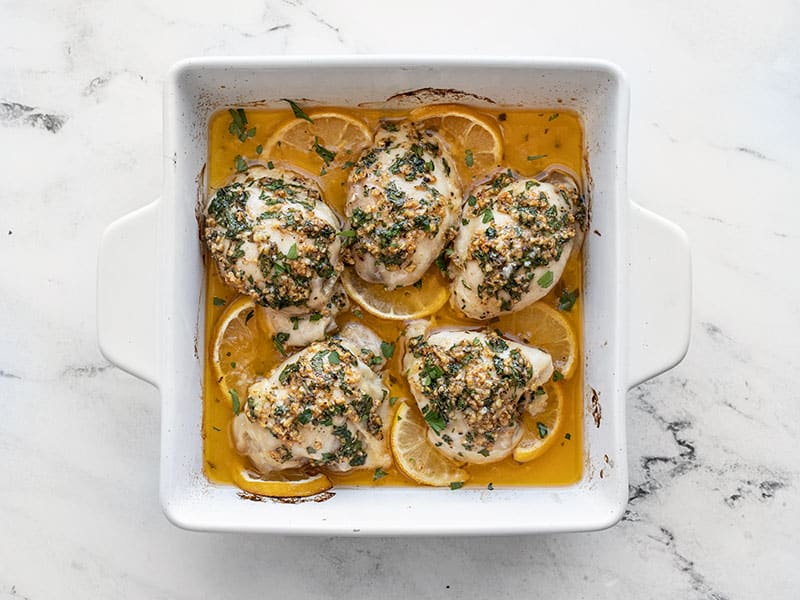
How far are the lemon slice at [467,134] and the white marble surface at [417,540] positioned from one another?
419 mm

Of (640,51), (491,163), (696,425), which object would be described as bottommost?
(696,425)

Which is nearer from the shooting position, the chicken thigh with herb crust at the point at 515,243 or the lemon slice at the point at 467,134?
the chicken thigh with herb crust at the point at 515,243

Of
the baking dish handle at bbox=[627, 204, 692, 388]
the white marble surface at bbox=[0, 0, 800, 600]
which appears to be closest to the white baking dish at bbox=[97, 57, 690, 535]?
the baking dish handle at bbox=[627, 204, 692, 388]

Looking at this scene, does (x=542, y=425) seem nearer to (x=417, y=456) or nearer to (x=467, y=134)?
(x=417, y=456)

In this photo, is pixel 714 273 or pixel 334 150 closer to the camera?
pixel 334 150

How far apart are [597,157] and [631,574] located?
1475 mm

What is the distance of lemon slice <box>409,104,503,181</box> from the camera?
285cm

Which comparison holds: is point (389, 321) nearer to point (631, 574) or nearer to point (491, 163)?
point (491, 163)

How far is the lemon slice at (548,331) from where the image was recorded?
9.48 ft

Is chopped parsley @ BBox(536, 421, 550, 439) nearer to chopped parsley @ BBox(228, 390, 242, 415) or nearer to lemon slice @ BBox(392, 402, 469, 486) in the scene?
lemon slice @ BBox(392, 402, 469, 486)

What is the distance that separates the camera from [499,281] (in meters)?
2.75

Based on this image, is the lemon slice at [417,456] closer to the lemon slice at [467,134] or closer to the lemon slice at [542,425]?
the lemon slice at [542,425]

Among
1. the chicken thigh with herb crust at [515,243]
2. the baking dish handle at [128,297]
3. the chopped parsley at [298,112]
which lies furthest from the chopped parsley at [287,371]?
the chopped parsley at [298,112]

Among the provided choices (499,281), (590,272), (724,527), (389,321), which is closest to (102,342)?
(389,321)
